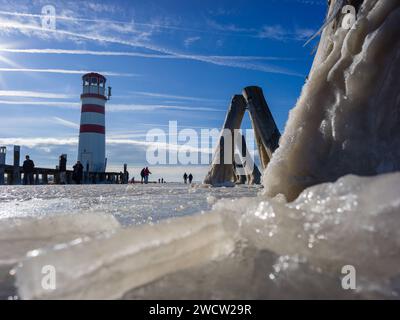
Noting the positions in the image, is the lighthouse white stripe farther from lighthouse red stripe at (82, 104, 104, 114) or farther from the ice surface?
the ice surface

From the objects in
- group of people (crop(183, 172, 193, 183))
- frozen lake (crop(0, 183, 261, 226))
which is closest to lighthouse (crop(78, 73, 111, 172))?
group of people (crop(183, 172, 193, 183))

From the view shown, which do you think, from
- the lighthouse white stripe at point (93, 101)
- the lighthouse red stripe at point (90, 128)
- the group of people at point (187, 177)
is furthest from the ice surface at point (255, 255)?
the lighthouse white stripe at point (93, 101)

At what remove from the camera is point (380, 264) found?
78 centimetres

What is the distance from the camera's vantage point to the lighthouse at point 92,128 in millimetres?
31219

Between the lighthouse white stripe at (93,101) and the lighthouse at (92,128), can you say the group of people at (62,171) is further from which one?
the lighthouse white stripe at (93,101)

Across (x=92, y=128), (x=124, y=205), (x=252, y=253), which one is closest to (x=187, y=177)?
(x=92, y=128)

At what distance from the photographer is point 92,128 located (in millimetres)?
31172

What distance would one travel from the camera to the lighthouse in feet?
102

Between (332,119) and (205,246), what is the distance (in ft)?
3.81

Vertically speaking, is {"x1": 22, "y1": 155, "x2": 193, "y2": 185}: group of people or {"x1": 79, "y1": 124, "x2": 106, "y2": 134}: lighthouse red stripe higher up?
{"x1": 79, "y1": 124, "x2": 106, "y2": 134}: lighthouse red stripe

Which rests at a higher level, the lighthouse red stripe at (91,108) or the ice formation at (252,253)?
the lighthouse red stripe at (91,108)
